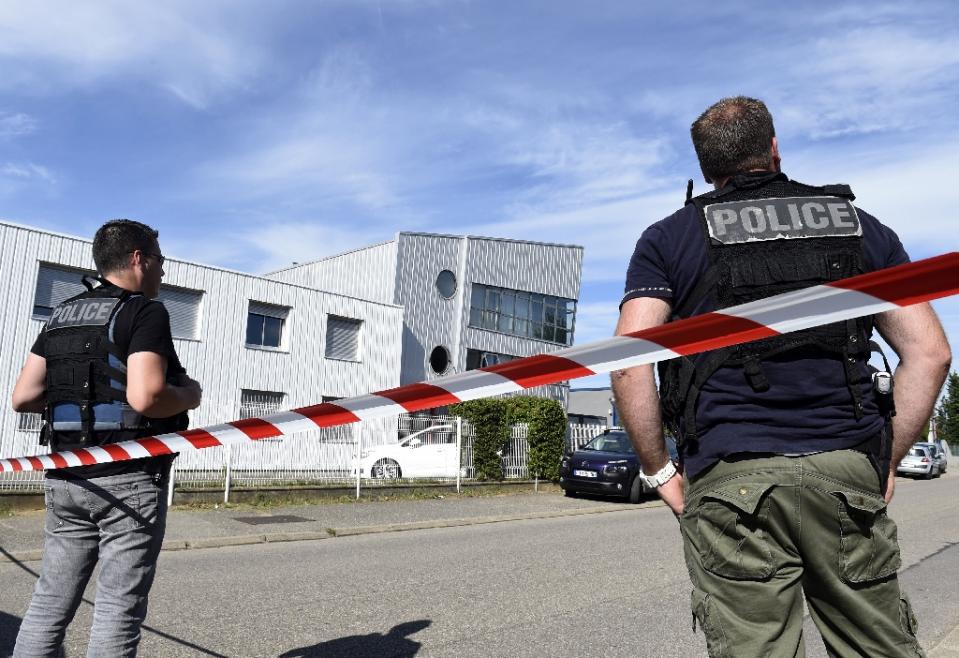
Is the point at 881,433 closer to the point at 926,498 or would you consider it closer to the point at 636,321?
the point at 636,321

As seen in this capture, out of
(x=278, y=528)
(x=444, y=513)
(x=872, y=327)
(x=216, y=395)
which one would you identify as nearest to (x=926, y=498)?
(x=444, y=513)

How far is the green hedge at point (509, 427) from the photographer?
1989cm

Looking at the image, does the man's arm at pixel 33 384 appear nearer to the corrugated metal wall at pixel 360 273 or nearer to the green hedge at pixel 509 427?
the green hedge at pixel 509 427

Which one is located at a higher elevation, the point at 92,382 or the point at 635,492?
the point at 92,382

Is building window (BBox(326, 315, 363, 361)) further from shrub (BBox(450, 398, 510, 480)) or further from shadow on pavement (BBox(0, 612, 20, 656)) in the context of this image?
shadow on pavement (BBox(0, 612, 20, 656))

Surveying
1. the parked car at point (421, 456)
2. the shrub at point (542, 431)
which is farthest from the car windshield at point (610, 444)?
the parked car at point (421, 456)

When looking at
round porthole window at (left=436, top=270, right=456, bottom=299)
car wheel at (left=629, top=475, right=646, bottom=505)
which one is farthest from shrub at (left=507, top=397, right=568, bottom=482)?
round porthole window at (left=436, top=270, right=456, bottom=299)

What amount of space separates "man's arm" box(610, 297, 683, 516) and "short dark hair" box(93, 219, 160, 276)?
1.90 metres

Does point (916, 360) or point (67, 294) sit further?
point (67, 294)

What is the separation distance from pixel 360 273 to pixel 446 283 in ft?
11.7

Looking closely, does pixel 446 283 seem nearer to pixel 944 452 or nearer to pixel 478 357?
pixel 478 357

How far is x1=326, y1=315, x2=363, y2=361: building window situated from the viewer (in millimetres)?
30062

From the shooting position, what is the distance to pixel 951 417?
76.6 meters

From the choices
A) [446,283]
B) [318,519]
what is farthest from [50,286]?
[446,283]
